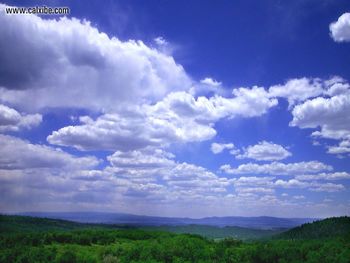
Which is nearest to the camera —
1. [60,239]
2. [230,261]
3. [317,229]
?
[230,261]

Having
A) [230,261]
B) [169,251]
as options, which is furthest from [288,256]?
[169,251]

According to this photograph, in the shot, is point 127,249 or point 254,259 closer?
point 127,249

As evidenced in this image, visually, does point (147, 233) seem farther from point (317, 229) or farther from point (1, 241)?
point (317, 229)

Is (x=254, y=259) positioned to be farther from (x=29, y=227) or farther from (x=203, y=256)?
(x=29, y=227)

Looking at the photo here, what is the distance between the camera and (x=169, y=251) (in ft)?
168

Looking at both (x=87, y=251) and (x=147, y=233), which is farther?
(x=147, y=233)

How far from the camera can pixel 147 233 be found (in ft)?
250

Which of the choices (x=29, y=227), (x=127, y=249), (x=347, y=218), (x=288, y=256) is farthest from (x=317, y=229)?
(x=127, y=249)

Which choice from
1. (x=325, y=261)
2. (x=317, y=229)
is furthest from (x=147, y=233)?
(x=317, y=229)

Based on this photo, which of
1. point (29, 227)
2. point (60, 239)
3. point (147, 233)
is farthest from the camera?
point (29, 227)

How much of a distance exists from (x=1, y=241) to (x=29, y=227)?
134905mm

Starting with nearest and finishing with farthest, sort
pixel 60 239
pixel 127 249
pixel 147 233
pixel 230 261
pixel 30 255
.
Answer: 1. pixel 30 255
2. pixel 127 249
3. pixel 230 261
4. pixel 60 239
5. pixel 147 233

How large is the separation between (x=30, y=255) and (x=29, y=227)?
146m

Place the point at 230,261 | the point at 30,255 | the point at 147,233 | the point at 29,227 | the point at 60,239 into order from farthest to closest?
1. the point at 29,227
2. the point at 147,233
3. the point at 60,239
4. the point at 230,261
5. the point at 30,255
